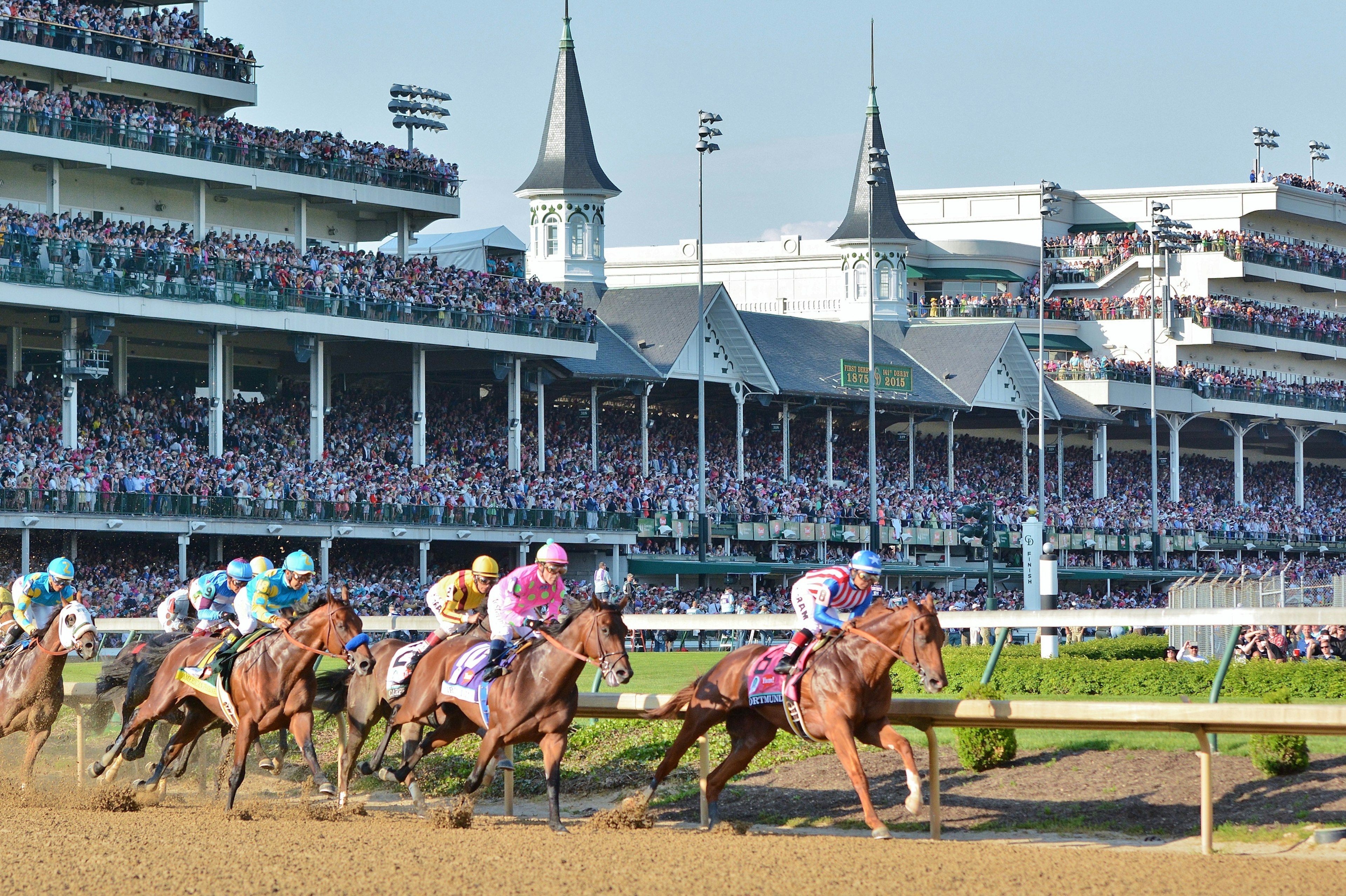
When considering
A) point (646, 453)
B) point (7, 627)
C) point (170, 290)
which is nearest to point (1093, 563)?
point (646, 453)

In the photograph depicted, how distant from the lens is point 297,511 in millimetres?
31953

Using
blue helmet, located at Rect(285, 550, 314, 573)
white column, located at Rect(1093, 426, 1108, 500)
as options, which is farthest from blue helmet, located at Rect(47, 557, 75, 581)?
white column, located at Rect(1093, 426, 1108, 500)

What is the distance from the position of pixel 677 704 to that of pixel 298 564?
3.00 m

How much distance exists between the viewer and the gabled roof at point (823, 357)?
1761 inches

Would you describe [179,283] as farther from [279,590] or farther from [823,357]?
[279,590]

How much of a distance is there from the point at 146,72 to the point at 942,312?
3127 centimetres

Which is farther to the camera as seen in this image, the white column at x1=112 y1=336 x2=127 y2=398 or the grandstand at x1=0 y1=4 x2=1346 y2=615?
the white column at x1=112 y1=336 x2=127 y2=398

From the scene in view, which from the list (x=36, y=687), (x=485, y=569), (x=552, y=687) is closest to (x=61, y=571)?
(x=36, y=687)

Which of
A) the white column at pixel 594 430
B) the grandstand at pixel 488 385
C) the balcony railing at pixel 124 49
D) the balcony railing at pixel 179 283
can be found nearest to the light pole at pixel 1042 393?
the grandstand at pixel 488 385

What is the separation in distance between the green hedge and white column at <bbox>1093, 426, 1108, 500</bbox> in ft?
123

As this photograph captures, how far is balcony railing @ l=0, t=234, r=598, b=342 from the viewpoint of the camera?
3014cm

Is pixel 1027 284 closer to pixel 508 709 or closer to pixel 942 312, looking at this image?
pixel 942 312

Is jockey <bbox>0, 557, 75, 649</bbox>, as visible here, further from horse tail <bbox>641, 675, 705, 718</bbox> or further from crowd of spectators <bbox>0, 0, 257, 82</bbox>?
crowd of spectators <bbox>0, 0, 257, 82</bbox>

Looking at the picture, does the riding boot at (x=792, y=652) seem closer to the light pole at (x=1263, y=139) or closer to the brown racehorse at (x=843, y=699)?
the brown racehorse at (x=843, y=699)
